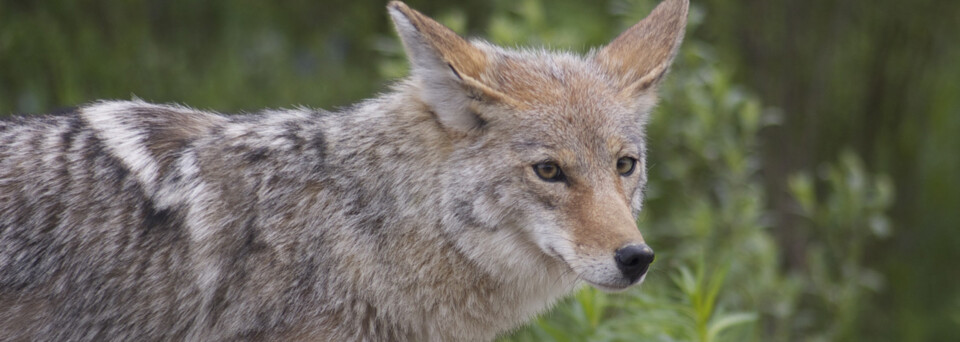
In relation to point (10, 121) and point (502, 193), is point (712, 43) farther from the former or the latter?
point (10, 121)

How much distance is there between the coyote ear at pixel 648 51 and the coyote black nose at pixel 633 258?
77 centimetres

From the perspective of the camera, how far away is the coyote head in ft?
10.5

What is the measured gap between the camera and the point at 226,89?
773cm

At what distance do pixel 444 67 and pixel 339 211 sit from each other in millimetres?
652

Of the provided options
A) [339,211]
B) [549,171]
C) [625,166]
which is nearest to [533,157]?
[549,171]

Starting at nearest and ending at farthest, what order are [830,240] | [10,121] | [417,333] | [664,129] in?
1. [417,333]
2. [10,121]
3. [664,129]
4. [830,240]

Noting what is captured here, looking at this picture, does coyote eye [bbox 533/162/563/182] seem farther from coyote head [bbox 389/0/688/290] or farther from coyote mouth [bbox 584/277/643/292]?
coyote mouth [bbox 584/277/643/292]

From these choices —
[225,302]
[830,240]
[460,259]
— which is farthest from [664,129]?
[225,302]

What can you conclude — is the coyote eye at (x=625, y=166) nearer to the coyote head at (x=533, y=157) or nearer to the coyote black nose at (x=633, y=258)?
the coyote head at (x=533, y=157)

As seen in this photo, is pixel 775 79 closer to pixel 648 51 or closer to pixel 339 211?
pixel 648 51

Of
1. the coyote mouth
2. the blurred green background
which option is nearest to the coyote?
the coyote mouth

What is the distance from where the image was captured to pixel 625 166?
11.3ft

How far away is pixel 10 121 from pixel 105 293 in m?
0.95

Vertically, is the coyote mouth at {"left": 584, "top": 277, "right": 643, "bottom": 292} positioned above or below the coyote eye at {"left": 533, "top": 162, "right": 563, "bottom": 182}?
below
